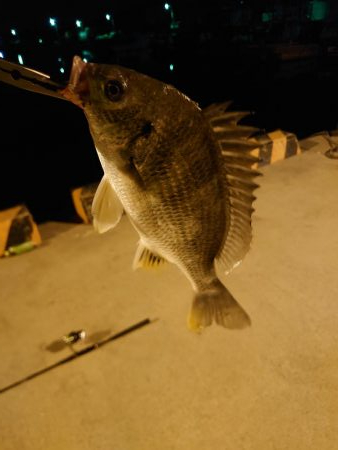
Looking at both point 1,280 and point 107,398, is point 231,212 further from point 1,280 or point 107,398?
point 1,280

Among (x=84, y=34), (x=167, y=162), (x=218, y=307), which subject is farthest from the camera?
(x=84, y=34)

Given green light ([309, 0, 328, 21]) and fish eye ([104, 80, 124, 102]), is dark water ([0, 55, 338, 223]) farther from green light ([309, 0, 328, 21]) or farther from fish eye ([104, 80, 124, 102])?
green light ([309, 0, 328, 21])

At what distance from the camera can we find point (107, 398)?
2.56m

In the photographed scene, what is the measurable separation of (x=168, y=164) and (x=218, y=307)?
32.7 inches

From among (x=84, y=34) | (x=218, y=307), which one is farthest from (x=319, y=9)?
(x=218, y=307)

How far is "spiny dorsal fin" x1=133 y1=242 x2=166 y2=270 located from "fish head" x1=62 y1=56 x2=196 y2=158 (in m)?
0.54

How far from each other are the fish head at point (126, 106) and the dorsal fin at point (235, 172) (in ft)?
0.45

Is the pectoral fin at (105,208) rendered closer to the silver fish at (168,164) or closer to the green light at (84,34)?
the silver fish at (168,164)

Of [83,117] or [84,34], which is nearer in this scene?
[83,117]

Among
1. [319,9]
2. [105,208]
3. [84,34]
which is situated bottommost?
[105,208]

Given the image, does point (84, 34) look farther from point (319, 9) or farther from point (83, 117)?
point (83, 117)

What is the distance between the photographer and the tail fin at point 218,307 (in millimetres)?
1715

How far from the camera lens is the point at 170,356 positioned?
2.81 metres

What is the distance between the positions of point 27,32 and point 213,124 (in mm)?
40983
